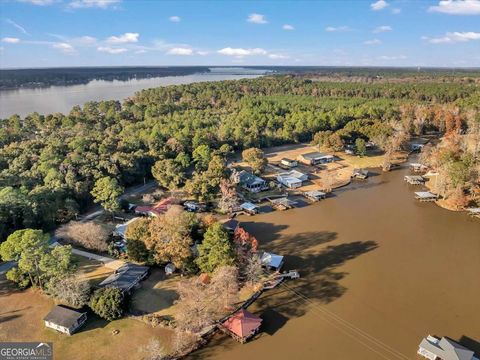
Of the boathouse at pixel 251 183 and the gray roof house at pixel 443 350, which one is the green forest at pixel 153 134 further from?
the gray roof house at pixel 443 350

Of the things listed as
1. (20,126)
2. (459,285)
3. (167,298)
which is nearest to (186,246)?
(167,298)

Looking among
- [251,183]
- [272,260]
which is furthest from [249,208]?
[272,260]

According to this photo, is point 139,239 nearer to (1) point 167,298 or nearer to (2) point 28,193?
(1) point 167,298

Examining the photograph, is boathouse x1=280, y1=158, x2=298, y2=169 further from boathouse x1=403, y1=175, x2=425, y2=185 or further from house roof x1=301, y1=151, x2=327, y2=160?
boathouse x1=403, y1=175, x2=425, y2=185

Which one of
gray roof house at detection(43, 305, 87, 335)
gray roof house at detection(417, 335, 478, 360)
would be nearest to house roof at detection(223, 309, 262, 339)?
gray roof house at detection(43, 305, 87, 335)

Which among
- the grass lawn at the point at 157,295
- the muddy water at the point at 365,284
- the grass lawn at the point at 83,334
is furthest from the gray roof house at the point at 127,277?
the muddy water at the point at 365,284
